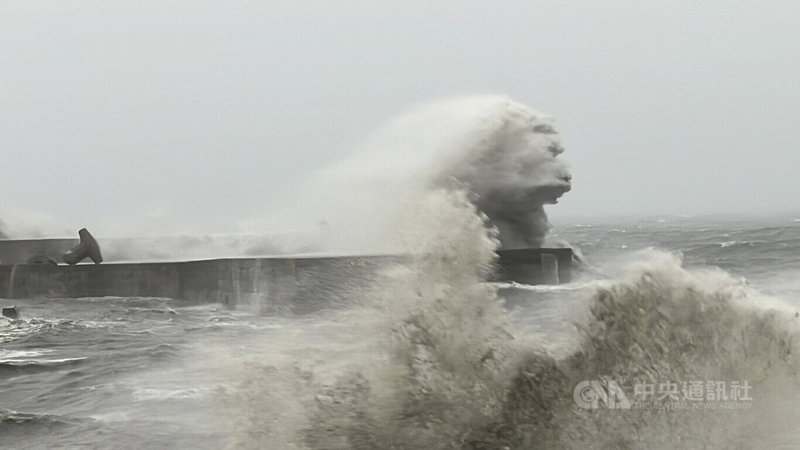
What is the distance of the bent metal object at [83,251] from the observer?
580 inches

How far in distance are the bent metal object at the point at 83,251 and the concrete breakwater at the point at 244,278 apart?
32 centimetres

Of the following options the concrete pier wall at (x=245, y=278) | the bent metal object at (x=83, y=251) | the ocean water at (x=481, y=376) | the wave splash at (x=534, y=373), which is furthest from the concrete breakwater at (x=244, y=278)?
the wave splash at (x=534, y=373)

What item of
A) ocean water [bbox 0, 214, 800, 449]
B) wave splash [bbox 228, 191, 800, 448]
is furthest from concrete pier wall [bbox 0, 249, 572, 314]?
wave splash [bbox 228, 191, 800, 448]

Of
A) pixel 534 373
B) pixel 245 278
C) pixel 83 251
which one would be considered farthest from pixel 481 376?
pixel 83 251

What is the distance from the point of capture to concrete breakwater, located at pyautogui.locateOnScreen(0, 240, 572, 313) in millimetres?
11953

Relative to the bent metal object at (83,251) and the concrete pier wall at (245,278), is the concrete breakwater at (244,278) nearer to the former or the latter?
the concrete pier wall at (245,278)

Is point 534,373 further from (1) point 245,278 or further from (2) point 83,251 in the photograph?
(2) point 83,251

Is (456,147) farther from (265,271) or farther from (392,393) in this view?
(392,393)

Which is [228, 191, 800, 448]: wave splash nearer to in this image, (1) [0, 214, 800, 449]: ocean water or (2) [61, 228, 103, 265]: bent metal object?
(1) [0, 214, 800, 449]: ocean water

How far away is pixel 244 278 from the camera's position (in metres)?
12.7

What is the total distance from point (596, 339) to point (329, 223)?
13199mm

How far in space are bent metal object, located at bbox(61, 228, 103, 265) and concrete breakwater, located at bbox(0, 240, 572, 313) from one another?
32cm

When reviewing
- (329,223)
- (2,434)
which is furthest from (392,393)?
(329,223)

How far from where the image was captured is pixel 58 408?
6371 mm
